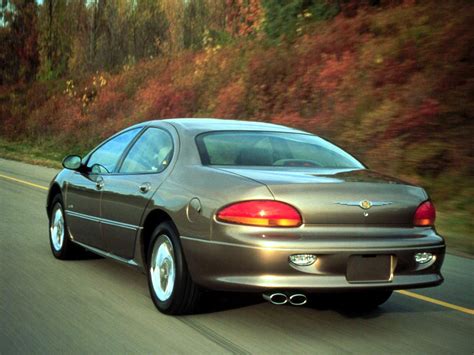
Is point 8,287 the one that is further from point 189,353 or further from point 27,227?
point 27,227

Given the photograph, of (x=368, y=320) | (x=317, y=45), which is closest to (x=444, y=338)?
(x=368, y=320)

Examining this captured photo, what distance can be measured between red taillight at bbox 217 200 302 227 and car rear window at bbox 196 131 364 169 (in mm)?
803

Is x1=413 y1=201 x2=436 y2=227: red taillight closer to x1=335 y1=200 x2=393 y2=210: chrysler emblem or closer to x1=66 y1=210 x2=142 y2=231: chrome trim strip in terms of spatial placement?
x1=335 y1=200 x2=393 y2=210: chrysler emblem

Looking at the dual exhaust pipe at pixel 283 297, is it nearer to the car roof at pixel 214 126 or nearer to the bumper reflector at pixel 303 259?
the bumper reflector at pixel 303 259

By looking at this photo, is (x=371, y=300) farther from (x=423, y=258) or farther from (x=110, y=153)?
(x=110, y=153)

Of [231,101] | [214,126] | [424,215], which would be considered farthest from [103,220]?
[231,101]

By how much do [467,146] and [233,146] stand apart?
27.5 feet

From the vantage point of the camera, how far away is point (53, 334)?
492 cm

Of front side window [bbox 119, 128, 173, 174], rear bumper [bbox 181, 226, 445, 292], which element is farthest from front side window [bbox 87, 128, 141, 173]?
rear bumper [bbox 181, 226, 445, 292]

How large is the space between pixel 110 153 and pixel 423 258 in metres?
3.31

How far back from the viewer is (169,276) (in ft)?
18.1

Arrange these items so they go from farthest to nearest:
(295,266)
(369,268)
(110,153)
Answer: (110,153) → (369,268) → (295,266)

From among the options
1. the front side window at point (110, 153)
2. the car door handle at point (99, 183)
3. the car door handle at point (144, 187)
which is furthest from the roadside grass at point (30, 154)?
the car door handle at point (144, 187)

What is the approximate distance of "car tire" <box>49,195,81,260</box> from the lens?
301 inches
